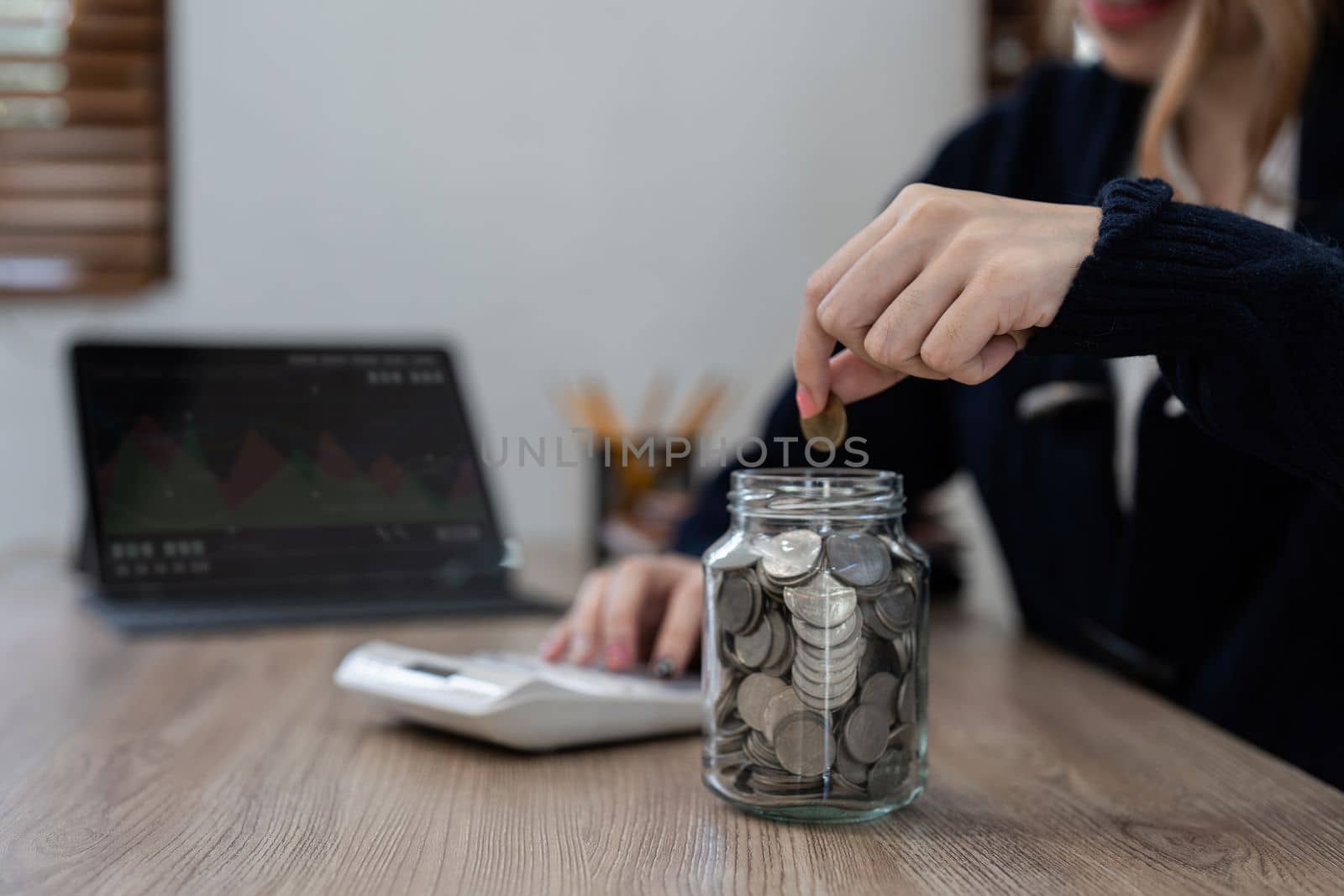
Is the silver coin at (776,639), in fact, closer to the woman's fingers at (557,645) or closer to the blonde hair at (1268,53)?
the woman's fingers at (557,645)

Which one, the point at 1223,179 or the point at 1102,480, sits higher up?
the point at 1223,179

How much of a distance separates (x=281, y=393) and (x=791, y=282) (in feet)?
3.36

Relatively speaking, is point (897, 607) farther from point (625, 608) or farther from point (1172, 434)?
point (1172, 434)

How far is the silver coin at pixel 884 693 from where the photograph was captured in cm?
51

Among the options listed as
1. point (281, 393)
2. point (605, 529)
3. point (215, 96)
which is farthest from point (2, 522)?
point (281, 393)

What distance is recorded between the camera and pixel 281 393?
35.9 inches

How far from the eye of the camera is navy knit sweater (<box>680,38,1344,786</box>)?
1.84 ft

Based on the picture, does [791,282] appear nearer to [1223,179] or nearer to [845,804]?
[1223,179]

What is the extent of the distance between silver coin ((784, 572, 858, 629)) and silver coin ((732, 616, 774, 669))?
16mm

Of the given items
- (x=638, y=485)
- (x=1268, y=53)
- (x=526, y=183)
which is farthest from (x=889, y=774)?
(x=526, y=183)

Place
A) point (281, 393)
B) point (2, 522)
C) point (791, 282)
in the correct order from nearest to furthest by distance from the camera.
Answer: point (281, 393) < point (2, 522) < point (791, 282)

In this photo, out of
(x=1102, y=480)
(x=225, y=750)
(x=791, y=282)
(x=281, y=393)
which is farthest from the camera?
(x=791, y=282)

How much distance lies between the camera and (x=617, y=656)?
74cm

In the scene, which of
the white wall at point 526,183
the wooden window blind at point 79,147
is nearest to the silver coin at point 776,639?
the white wall at point 526,183
